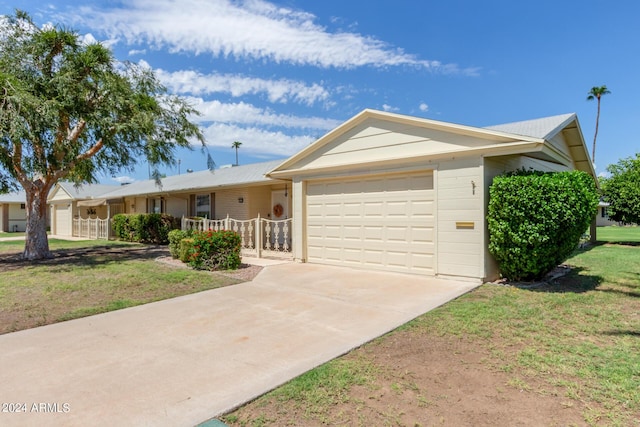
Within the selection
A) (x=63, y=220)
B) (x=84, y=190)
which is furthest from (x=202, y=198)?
(x=63, y=220)

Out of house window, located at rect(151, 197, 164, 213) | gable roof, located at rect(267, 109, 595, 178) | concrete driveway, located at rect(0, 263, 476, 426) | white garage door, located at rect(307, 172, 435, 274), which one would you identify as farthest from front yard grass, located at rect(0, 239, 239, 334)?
house window, located at rect(151, 197, 164, 213)

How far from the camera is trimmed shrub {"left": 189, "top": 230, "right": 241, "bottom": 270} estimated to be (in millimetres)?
9477

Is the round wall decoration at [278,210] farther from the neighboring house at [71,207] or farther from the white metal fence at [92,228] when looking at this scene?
the neighboring house at [71,207]

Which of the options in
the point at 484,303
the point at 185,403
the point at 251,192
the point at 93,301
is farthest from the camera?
the point at 251,192

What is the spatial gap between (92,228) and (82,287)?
1857 cm

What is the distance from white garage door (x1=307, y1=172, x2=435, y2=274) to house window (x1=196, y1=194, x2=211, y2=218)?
9.25 m

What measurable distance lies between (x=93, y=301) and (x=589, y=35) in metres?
14.6

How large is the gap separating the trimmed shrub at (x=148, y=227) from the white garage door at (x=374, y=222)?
10.3 metres

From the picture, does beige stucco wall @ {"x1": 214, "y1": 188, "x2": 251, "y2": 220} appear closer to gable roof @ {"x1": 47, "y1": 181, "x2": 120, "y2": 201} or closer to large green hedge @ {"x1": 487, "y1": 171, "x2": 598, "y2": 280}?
large green hedge @ {"x1": 487, "y1": 171, "x2": 598, "y2": 280}

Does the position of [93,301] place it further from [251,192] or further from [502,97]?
[502,97]

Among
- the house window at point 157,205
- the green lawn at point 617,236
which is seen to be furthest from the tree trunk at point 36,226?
the green lawn at point 617,236

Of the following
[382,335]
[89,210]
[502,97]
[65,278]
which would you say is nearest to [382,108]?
[382,335]

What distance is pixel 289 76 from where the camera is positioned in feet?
55.0

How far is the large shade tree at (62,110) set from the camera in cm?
1029
